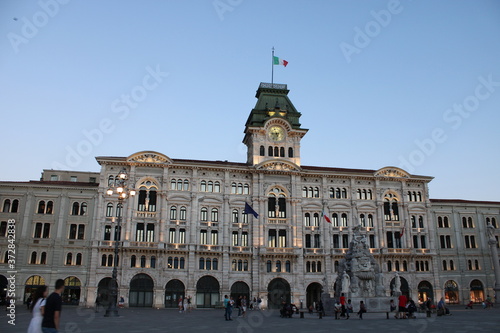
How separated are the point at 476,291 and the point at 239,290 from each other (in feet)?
114

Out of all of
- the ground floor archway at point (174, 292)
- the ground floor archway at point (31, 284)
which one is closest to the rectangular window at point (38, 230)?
the ground floor archway at point (31, 284)

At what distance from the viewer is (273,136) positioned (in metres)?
62.1

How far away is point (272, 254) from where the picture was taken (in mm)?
56188

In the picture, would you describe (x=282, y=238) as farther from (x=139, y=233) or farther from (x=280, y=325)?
(x=280, y=325)

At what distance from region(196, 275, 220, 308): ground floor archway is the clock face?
21523 millimetres

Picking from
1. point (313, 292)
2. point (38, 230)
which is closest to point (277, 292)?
point (313, 292)

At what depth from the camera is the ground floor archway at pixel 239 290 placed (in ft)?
180

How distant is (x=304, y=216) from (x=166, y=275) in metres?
20.1

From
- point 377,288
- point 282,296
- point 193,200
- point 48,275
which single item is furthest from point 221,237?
point 377,288

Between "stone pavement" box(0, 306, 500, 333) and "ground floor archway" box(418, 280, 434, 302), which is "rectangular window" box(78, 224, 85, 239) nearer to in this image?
"stone pavement" box(0, 306, 500, 333)

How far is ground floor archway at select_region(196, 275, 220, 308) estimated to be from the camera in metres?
53.8

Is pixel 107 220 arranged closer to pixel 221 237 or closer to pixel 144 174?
pixel 144 174

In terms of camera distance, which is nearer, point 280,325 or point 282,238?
point 280,325

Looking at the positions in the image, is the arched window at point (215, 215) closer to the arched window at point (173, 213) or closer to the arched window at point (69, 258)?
the arched window at point (173, 213)
